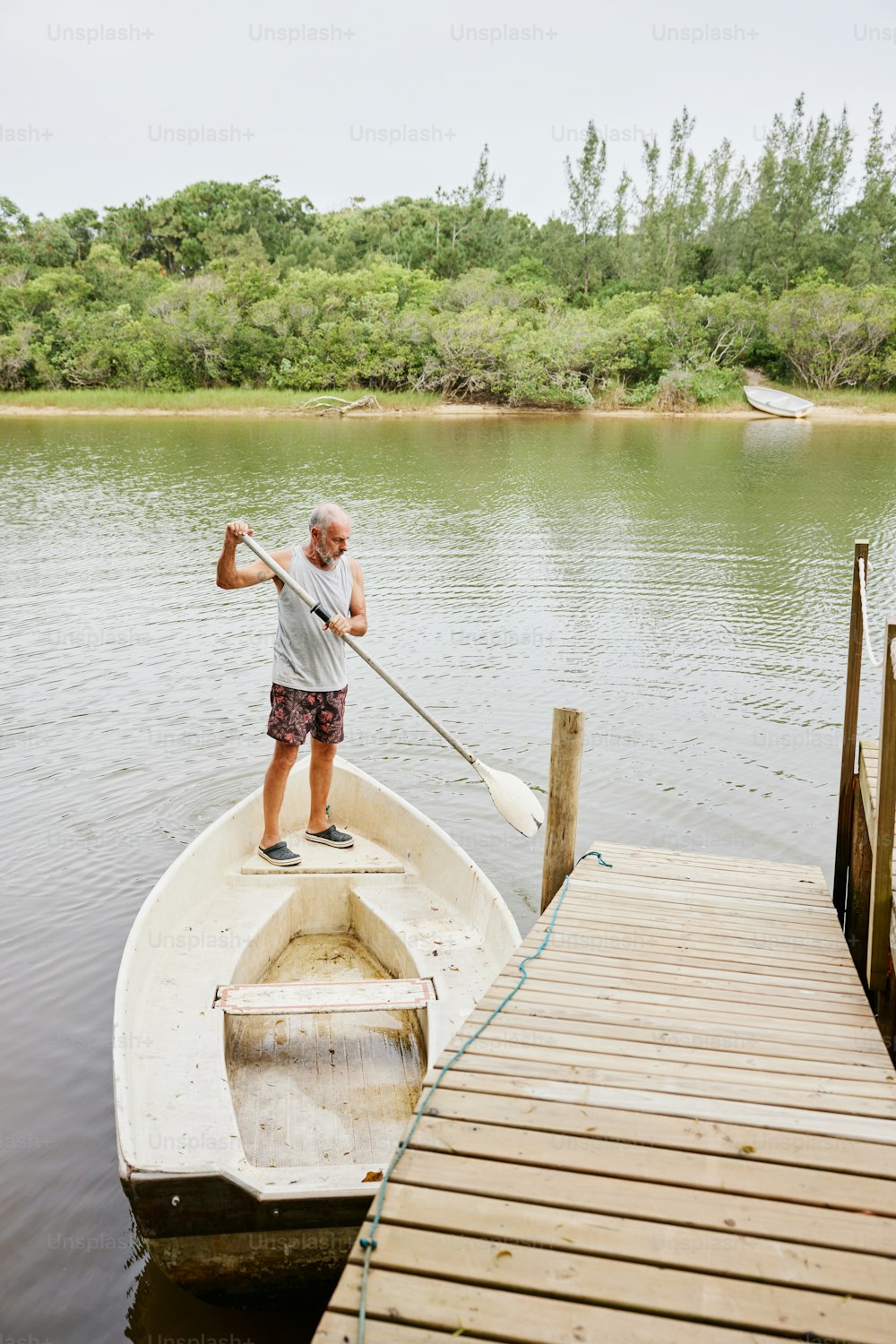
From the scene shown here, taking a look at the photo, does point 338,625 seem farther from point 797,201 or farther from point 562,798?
point 797,201

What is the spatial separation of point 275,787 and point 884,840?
3072mm

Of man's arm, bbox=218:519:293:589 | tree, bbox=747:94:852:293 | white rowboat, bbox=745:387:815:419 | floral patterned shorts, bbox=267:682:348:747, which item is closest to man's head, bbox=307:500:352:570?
man's arm, bbox=218:519:293:589

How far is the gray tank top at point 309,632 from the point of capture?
5.20 metres

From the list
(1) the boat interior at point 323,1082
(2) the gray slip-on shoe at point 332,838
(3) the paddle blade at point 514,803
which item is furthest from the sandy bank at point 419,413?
(1) the boat interior at point 323,1082

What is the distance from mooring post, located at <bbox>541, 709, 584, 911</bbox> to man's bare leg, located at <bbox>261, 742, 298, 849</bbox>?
1.43 meters

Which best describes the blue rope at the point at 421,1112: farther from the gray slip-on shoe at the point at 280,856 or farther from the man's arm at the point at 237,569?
the man's arm at the point at 237,569

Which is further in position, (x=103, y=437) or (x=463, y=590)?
(x=103, y=437)

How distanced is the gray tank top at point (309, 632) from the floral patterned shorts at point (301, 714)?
6cm

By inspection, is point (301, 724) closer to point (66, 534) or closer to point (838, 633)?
point (838, 633)

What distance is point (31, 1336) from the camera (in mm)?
3375

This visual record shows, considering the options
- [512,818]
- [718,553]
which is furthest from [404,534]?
[512,818]

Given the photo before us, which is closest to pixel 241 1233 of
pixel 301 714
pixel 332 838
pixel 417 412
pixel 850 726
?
pixel 301 714

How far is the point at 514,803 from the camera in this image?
19.3 ft

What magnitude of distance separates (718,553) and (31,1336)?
14.6m
